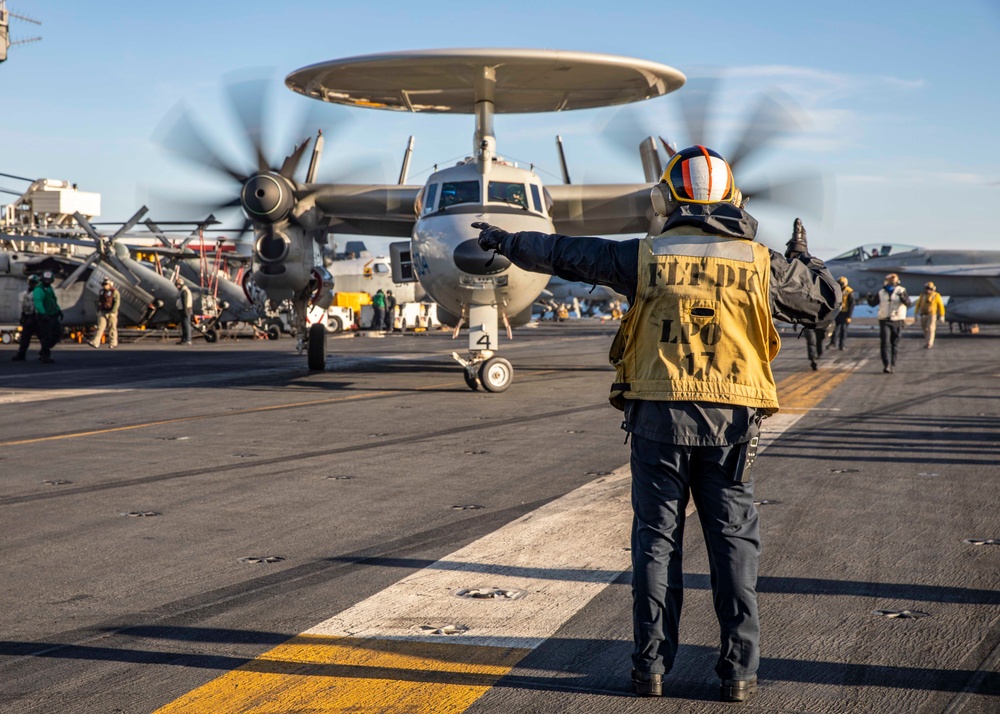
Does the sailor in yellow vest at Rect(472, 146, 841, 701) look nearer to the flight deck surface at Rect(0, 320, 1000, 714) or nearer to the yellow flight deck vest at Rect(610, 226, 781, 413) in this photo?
the yellow flight deck vest at Rect(610, 226, 781, 413)

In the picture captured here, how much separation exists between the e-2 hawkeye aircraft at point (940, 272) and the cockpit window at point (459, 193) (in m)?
27.3

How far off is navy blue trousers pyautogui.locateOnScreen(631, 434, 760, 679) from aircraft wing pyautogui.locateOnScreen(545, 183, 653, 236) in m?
15.7

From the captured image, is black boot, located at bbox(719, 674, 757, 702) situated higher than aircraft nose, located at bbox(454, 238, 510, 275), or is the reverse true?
aircraft nose, located at bbox(454, 238, 510, 275)

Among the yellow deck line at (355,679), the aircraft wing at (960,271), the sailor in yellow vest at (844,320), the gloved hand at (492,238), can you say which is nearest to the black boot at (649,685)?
the yellow deck line at (355,679)

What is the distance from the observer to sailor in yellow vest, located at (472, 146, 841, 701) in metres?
3.60

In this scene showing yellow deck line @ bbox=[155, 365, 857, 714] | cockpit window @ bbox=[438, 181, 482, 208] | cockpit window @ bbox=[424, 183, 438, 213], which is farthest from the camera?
cockpit window @ bbox=[424, 183, 438, 213]

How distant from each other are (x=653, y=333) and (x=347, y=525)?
3283 mm

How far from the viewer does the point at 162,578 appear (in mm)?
5066

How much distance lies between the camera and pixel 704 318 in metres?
3.69

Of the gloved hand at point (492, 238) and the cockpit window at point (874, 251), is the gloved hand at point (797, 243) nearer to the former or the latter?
the gloved hand at point (492, 238)

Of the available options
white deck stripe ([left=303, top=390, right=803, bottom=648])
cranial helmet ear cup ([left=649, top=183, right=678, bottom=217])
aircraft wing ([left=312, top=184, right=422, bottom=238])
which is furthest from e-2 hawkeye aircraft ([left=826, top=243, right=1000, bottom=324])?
cranial helmet ear cup ([left=649, top=183, right=678, bottom=217])

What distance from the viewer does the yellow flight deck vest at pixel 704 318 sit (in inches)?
145

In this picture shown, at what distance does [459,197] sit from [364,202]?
502 centimetres

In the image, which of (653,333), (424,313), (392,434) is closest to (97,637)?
(653,333)
